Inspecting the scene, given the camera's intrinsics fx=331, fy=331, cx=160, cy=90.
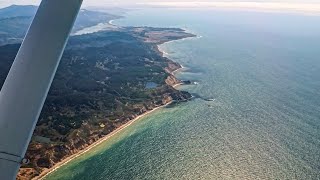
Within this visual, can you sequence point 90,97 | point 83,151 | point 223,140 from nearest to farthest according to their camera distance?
1. point 83,151
2. point 223,140
3. point 90,97

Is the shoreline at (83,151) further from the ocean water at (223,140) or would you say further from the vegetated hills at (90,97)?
the ocean water at (223,140)

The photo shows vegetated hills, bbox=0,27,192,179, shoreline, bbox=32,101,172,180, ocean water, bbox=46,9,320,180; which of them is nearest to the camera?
ocean water, bbox=46,9,320,180

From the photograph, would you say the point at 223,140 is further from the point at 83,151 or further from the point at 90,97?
the point at 90,97

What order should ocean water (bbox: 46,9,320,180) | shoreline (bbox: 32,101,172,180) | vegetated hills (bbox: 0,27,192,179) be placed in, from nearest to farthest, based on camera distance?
ocean water (bbox: 46,9,320,180), shoreline (bbox: 32,101,172,180), vegetated hills (bbox: 0,27,192,179)

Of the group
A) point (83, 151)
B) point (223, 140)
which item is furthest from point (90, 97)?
point (223, 140)

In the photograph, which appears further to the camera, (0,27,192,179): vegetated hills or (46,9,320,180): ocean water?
(0,27,192,179): vegetated hills

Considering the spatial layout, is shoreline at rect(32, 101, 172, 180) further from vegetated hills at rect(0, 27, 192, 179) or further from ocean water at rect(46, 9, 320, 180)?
ocean water at rect(46, 9, 320, 180)

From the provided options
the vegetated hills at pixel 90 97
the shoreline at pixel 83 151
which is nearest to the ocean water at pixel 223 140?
the shoreline at pixel 83 151

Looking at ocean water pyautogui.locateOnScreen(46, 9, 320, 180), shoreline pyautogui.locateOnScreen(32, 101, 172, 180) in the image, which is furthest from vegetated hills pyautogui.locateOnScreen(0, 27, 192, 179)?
ocean water pyautogui.locateOnScreen(46, 9, 320, 180)
